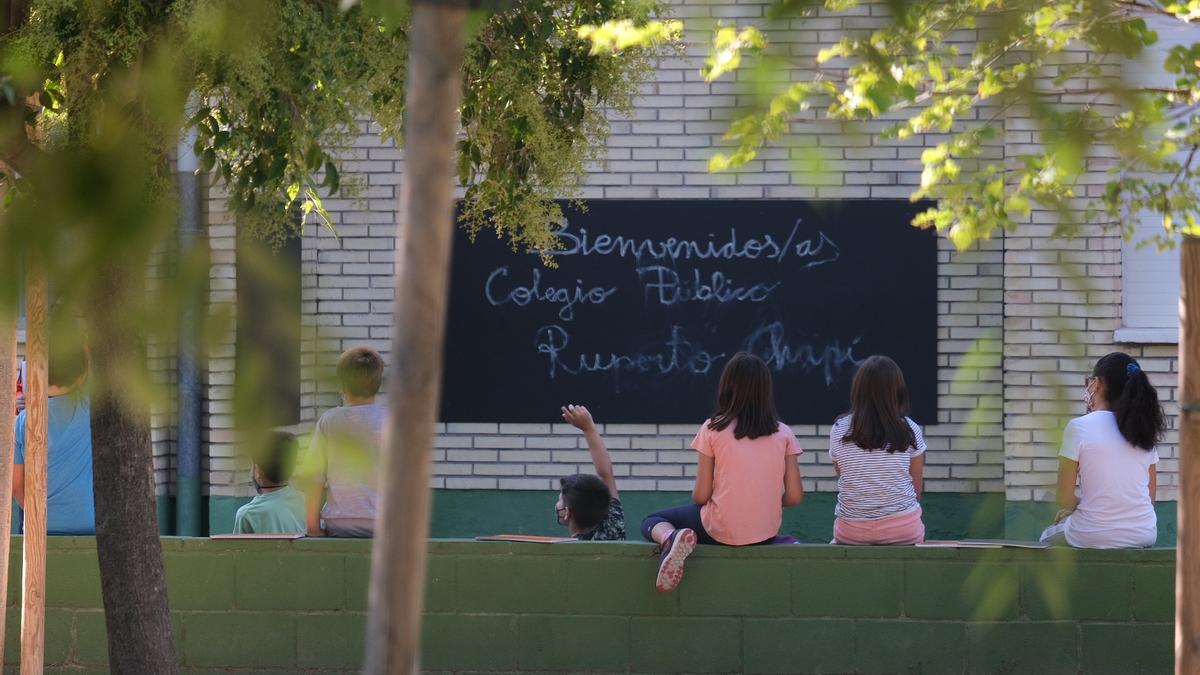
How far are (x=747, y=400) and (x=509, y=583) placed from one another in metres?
1.20

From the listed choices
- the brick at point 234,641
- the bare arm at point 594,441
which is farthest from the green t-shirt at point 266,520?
the bare arm at point 594,441

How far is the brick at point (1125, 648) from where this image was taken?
5828mm

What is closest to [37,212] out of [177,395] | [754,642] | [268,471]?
[177,395]

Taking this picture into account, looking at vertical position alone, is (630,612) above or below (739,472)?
below

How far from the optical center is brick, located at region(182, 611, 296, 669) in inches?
238

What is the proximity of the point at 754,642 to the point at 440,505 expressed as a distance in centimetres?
337

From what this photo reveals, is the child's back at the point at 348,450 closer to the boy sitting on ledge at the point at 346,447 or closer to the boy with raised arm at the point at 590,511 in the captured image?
the boy sitting on ledge at the point at 346,447

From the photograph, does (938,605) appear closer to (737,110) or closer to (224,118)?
(224,118)

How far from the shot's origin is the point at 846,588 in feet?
19.4

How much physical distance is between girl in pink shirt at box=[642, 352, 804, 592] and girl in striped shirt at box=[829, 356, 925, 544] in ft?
0.71

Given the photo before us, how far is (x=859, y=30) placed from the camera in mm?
1167

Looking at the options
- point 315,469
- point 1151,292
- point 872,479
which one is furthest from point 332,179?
point 1151,292

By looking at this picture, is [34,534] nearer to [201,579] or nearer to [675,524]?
[201,579]

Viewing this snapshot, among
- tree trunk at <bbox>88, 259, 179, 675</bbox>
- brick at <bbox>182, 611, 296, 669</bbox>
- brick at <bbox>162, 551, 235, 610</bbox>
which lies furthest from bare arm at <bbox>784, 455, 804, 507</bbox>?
tree trunk at <bbox>88, 259, 179, 675</bbox>
